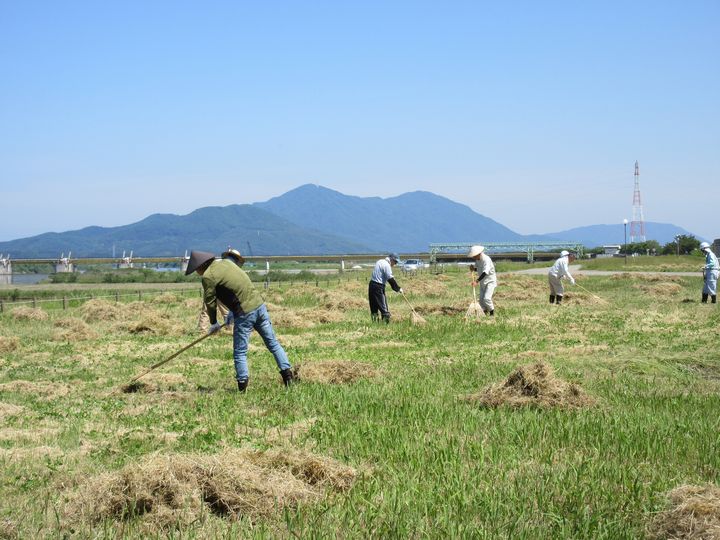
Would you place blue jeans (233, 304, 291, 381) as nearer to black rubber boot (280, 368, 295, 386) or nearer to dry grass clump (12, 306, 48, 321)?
black rubber boot (280, 368, 295, 386)

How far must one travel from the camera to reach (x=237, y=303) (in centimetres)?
1011

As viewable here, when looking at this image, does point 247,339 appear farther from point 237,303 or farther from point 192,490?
point 192,490

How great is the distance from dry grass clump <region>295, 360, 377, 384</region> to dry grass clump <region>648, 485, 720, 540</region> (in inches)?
229

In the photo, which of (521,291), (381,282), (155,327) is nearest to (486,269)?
(381,282)

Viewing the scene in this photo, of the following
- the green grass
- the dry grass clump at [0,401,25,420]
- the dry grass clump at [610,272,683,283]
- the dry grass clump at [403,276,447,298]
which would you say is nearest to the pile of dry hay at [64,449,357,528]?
the dry grass clump at [0,401,25,420]

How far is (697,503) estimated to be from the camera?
4828 millimetres

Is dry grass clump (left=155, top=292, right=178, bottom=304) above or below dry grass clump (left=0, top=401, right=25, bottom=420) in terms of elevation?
above

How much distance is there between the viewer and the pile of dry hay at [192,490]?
523 centimetres

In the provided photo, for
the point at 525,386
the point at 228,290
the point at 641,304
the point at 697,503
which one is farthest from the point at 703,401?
the point at 641,304

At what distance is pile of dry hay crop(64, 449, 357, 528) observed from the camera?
5.23 metres

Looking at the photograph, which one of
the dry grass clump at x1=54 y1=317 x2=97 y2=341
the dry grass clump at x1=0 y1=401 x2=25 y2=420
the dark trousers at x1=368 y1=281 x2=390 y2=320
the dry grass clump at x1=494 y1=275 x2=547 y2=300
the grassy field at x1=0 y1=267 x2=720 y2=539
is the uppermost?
the dark trousers at x1=368 y1=281 x2=390 y2=320

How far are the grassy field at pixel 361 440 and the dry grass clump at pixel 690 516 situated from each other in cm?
13

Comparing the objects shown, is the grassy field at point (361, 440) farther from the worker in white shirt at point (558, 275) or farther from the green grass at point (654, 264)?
the green grass at point (654, 264)

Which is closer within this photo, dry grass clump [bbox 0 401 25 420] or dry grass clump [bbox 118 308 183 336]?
dry grass clump [bbox 0 401 25 420]
